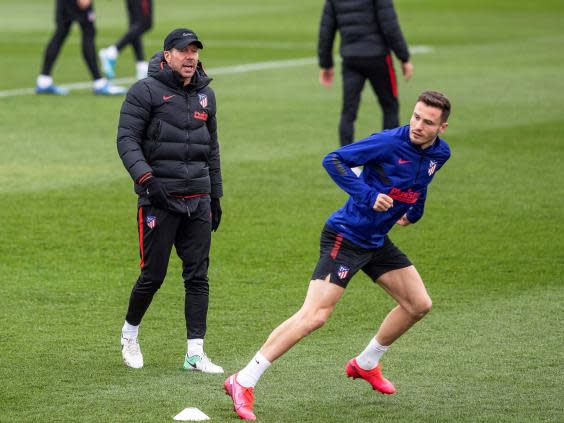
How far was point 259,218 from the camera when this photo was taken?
13438mm

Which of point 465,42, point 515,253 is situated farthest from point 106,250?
point 465,42

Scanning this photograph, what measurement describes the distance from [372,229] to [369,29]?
27.7 feet

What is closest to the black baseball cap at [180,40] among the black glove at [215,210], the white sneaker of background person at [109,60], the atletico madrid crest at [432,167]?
the black glove at [215,210]

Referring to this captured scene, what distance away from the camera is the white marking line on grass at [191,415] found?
7.47 metres

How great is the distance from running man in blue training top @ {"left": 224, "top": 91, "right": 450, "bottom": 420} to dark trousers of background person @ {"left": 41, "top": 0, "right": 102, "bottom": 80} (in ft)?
45.3

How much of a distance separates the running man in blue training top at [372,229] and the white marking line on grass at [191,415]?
0.22 metres

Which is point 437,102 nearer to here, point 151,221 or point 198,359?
point 151,221

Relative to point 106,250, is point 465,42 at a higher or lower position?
lower

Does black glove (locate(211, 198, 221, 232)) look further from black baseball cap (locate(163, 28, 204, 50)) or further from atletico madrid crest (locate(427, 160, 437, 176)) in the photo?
atletico madrid crest (locate(427, 160, 437, 176))

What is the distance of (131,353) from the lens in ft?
28.5

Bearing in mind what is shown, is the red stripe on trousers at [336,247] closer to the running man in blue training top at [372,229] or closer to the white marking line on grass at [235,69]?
the running man in blue training top at [372,229]

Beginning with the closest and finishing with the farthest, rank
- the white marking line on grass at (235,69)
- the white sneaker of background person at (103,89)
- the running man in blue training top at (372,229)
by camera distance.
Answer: the running man in blue training top at (372,229) → the white sneaker of background person at (103,89) → the white marking line on grass at (235,69)

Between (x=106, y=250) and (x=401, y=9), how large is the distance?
29.6 meters

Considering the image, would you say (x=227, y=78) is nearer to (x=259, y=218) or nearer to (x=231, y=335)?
(x=259, y=218)
